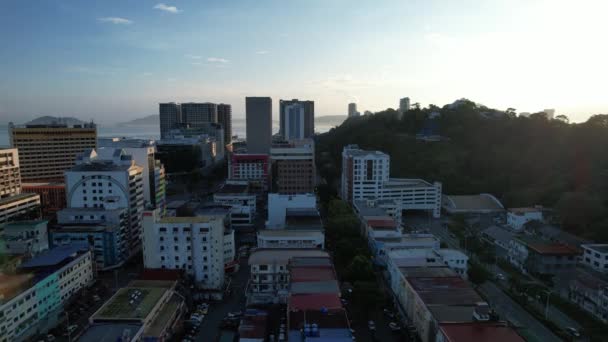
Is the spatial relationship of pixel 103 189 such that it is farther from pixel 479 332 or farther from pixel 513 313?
pixel 513 313

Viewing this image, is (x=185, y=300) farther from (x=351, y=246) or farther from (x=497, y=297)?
(x=497, y=297)

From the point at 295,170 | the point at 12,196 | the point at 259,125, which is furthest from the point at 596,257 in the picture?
the point at 259,125

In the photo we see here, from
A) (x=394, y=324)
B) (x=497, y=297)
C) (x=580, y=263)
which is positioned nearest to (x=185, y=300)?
(x=394, y=324)

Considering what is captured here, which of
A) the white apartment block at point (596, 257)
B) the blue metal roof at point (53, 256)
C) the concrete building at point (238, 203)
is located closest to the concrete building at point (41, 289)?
the blue metal roof at point (53, 256)

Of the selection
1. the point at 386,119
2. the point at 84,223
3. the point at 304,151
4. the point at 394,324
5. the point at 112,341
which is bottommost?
the point at 394,324

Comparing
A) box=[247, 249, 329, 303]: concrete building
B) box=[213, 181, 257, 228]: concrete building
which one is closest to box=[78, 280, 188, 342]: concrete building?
box=[247, 249, 329, 303]: concrete building
